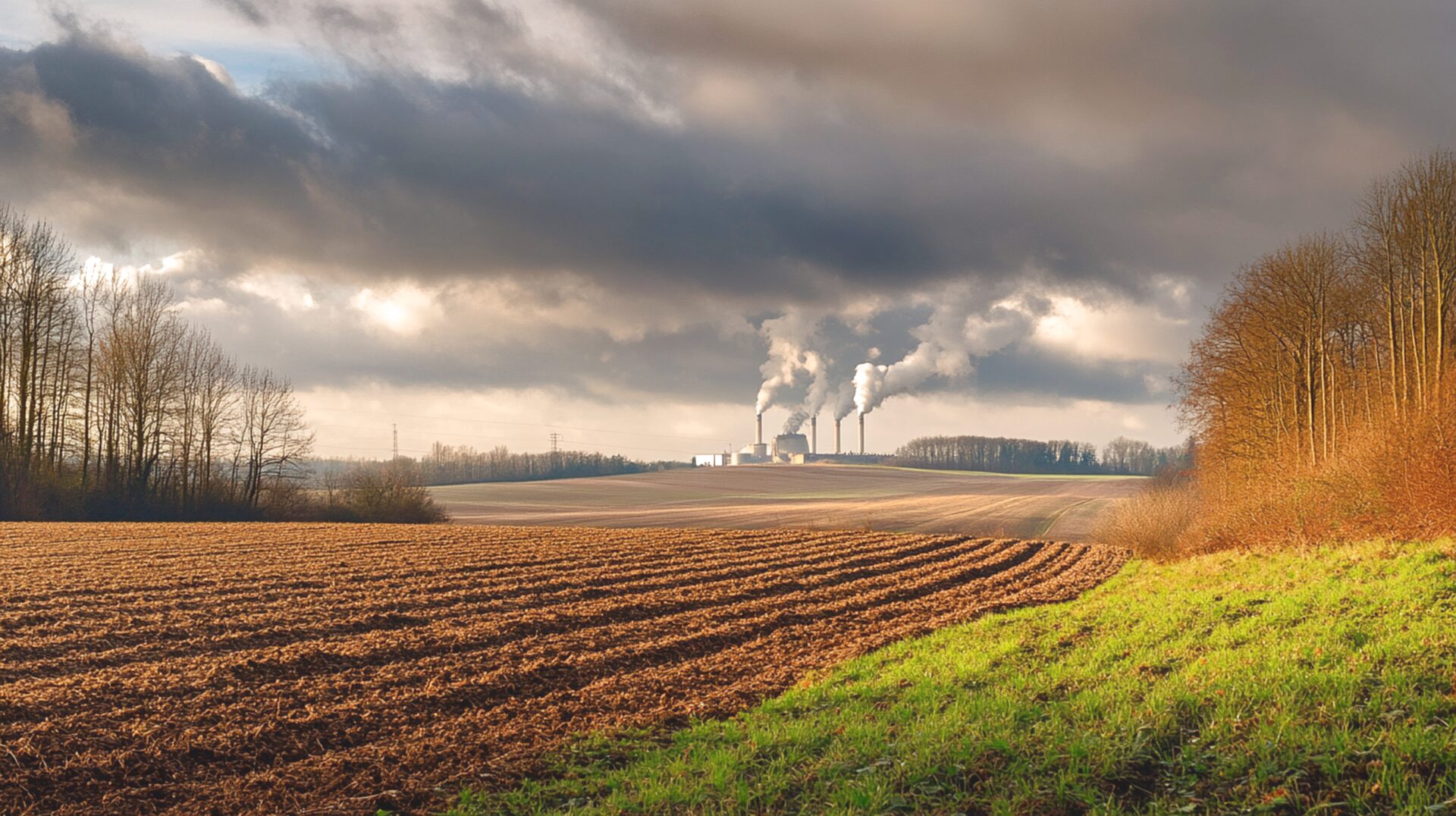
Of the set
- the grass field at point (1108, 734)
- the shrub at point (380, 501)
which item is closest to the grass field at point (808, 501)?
the shrub at point (380, 501)

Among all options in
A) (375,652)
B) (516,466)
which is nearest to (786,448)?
(516,466)

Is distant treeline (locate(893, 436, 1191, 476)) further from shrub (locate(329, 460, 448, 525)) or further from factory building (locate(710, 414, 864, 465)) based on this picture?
shrub (locate(329, 460, 448, 525))

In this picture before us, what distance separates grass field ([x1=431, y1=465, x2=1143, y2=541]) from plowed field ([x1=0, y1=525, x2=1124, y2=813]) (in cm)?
3183

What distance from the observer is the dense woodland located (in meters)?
23.8

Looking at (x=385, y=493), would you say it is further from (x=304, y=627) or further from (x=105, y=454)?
(x=304, y=627)

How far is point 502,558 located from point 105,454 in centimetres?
3749

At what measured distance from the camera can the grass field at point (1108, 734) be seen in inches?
282

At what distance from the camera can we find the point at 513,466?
6137 inches

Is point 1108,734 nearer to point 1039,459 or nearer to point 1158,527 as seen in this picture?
point 1158,527

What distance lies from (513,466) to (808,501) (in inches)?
2925

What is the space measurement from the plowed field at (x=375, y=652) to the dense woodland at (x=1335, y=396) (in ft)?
21.8

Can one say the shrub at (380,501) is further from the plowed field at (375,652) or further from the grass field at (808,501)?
the plowed field at (375,652)

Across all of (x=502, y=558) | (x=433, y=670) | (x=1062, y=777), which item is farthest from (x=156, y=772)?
(x=502, y=558)

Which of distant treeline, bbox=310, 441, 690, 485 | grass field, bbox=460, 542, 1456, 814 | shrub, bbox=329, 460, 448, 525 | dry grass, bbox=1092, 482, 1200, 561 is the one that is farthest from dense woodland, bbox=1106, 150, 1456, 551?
distant treeline, bbox=310, 441, 690, 485
